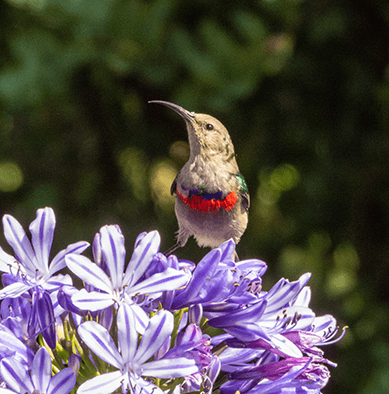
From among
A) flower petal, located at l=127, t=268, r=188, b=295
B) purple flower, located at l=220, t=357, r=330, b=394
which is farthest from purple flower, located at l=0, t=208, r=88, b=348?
purple flower, located at l=220, t=357, r=330, b=394

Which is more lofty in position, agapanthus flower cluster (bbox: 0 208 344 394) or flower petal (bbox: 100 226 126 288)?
flower petal (bbox: 100 226 126 288)

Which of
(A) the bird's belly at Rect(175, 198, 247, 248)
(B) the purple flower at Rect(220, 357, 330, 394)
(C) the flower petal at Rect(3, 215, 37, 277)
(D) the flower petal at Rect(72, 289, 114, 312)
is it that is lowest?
(B) the purple flower at Rect(220, 357, 330, 394)

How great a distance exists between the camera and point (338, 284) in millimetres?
2471

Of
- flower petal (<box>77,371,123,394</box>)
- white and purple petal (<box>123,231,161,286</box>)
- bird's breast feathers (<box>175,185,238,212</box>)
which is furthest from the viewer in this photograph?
bird's breast feathers (<box>175,185,238,212</box>)

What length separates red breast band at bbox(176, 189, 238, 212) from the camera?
41.4 inches

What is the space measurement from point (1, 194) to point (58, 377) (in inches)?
77.0

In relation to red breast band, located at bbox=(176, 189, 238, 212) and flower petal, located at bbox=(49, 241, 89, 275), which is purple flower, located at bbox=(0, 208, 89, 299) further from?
red breast band, located at bbox=(176, 189, 238, 212)

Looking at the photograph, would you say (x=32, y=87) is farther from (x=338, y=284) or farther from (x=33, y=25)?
(x=338, y=284)

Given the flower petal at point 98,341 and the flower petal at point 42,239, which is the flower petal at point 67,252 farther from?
the flower petal at point 98,341

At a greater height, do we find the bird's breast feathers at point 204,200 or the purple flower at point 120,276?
the bird's breast feathers at point 204,200

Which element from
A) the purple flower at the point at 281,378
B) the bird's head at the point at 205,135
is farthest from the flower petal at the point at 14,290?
the bird's head at the point at 205,135

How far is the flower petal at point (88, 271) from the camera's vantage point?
2.24 ft

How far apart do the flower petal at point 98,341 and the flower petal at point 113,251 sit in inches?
3.4

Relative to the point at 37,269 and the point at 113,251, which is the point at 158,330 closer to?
the point at 113,251
